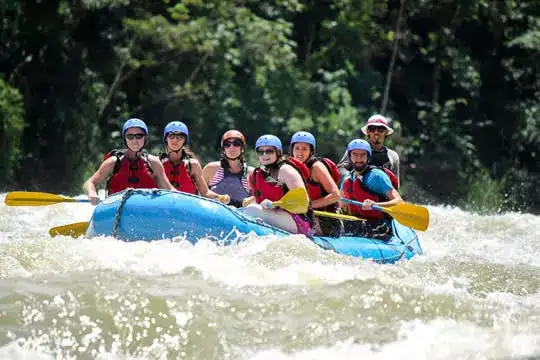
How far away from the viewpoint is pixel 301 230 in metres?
8.70

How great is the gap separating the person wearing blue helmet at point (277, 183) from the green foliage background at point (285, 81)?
7.85 m

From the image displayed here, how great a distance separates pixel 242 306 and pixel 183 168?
126 inches

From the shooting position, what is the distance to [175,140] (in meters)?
9.49

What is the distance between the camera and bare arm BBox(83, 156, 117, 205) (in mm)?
8414

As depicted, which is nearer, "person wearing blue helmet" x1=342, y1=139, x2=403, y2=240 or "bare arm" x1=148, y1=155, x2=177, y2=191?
"bare arm" x1=148, y1=155, x2=177, y2=191

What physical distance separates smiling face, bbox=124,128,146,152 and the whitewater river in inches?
44.1

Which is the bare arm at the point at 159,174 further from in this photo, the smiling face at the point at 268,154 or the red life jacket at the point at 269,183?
the smiling face at the point at 268,154

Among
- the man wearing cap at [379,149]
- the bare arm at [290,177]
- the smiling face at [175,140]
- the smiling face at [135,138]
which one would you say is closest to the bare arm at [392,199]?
the man wearing cap at [379,149]

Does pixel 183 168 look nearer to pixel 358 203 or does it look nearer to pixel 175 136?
pixel 175 136

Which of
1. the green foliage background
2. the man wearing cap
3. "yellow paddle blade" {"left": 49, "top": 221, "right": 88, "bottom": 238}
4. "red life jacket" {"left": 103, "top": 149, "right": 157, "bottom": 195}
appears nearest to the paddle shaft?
the man wearing cap

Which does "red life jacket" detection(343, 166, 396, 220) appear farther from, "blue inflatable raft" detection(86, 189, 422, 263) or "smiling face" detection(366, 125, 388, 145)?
"blue inflatable raft" detection(86, 189, 422, 263)

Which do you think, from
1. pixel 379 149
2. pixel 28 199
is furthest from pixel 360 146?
pixel 28 199

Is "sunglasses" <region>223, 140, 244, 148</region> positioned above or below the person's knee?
above

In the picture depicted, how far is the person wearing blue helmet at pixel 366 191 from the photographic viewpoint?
9516 millimetres
